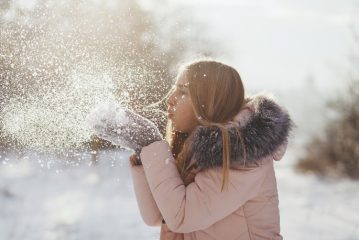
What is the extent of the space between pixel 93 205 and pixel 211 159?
432cm

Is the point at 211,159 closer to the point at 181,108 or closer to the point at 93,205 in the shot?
the point at 181,108

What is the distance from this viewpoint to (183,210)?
1.85 metres

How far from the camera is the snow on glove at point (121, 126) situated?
6.42ft

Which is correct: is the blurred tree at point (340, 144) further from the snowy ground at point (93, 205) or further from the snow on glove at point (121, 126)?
the snow on glove at point (121, 126)

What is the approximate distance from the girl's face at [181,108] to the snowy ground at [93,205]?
1993 millimetres

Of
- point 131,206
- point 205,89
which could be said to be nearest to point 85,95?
point 205,89

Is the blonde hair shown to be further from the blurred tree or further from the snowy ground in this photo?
the blurred tree

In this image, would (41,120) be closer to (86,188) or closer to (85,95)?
(85,95)

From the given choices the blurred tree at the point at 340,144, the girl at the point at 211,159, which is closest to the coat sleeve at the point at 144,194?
the girl at the point at 211,159

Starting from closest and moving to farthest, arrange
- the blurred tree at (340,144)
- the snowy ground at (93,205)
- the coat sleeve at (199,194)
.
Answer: the coat sleeve at (199,194)
the snowy ground at (93,205)
the blurred tree at (340,144)

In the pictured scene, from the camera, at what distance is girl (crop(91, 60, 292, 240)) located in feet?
6.09

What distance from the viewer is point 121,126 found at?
1970 millimetres

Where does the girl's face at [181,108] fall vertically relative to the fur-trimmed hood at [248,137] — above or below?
above

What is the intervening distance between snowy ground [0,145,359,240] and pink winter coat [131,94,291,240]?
205 centimetres
